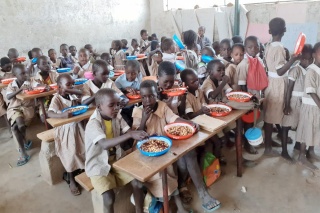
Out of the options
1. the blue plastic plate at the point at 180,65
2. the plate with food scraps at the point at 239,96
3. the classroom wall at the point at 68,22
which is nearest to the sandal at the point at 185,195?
the plate with food scraps at the point at 239,96

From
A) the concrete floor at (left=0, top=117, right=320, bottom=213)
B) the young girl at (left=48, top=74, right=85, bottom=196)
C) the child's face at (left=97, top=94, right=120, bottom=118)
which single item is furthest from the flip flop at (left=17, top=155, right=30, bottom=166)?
the child's face at (left=97, top=94, right=120, bottom=118)

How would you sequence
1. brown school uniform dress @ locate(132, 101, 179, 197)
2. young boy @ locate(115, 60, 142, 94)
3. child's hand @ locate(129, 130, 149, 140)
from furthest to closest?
1. young boy @ locate(115, 60, 142, 94)
2. brown school uniform dress @ locate(132, 101, 179, 197)
3. child's hand @ locate(129, 130, 149, 140)

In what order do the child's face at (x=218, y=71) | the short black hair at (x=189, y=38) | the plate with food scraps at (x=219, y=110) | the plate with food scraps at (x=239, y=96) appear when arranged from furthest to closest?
the short black hair at (x=189, y=38) → the child's face at (x=218, y=71) → the plate with food scraps at (x=239, y=96) → the plate with food scraps at (x=219, y=110)

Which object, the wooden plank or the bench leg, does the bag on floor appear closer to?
the wooden plank

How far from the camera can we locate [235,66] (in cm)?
326

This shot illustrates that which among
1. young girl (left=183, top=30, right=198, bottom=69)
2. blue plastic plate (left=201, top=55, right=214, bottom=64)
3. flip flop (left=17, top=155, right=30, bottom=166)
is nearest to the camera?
flip flop (left=17, top=155, right=30, bottom=166)

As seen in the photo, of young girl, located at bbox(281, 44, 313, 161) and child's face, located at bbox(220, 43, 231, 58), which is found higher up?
child's face, located at bbox(220, 43, 231, 58)

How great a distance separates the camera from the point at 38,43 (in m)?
6.55

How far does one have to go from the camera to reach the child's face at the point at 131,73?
3194 millimetres

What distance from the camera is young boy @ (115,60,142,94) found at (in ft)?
10.5

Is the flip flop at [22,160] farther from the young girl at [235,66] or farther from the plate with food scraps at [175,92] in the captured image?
the young girl at [235,66]

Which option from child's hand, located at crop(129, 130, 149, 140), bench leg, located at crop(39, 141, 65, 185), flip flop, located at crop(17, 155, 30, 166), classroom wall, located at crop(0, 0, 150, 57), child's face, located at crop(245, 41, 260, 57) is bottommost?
flip flop, located at crop(17, 155, 30, 166)

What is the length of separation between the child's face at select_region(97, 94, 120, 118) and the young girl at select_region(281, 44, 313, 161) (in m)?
2.00

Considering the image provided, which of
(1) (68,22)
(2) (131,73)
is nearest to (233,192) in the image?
(2) (131,73)
